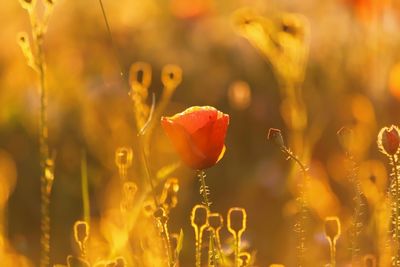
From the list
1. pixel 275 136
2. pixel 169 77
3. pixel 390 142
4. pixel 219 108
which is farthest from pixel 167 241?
pixel 219 108

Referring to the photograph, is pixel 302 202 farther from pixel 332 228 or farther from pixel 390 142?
pixel 390 142

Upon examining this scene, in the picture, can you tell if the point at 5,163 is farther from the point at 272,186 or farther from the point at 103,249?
the point at 103,249

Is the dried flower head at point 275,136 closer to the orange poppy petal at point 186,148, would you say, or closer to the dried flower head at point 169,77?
the orange poppy petal at point 186,148

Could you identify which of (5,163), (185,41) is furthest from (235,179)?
(185,41)

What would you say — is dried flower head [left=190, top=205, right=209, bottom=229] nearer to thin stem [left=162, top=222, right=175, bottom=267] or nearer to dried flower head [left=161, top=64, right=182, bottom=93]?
thin stem [left=162, top=222, right=175, bottom=267]

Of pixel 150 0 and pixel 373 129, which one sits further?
pixel 150 0

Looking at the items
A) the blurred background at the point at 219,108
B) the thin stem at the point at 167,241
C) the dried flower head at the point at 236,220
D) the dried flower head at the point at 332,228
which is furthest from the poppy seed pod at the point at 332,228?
the blurred background at the point at 219,108
